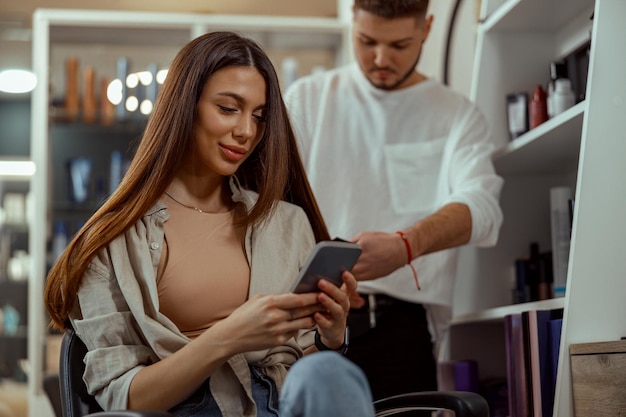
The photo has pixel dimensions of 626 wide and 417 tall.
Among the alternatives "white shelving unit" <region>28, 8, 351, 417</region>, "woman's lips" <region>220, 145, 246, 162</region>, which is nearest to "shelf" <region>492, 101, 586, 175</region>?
"woman's lips" <region>220, 145, 246, 162</region>

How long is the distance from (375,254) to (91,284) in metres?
0.69

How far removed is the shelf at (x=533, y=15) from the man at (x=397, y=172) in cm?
21

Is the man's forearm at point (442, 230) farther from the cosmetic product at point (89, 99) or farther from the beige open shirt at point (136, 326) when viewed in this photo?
the cosmetic product at point (89, 99)

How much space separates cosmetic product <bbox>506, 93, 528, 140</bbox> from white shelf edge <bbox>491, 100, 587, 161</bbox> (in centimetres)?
3

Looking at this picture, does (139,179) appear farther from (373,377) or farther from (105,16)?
(105,16)

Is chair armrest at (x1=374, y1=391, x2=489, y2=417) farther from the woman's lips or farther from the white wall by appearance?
the white wall

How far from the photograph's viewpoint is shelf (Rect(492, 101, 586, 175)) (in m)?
2.08

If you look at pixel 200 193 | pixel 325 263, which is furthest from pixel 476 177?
pixel 325 263

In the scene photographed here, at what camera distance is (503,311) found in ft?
7.23

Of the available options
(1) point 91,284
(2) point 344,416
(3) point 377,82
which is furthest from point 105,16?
(2) point 344,416

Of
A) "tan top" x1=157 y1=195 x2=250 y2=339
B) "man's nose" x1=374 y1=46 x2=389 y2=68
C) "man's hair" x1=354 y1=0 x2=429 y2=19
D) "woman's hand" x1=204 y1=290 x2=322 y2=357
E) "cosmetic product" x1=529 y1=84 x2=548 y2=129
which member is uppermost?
"man's hair" x1=354 y1=0 x2=429 y2=19

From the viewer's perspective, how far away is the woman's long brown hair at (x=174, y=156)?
1552 millimetres

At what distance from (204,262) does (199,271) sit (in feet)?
0.08

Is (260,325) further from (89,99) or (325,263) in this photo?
(89,99)
